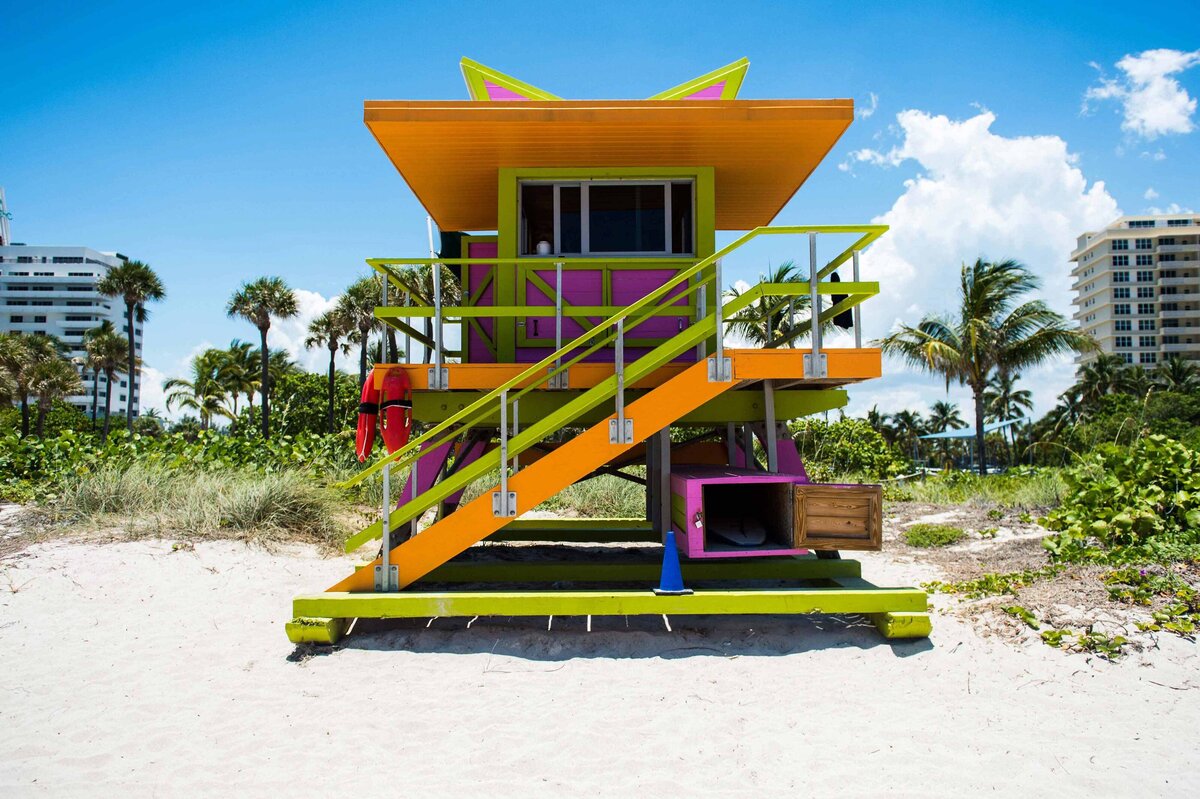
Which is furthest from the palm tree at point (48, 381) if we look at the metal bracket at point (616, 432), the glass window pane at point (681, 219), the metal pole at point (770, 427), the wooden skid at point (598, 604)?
the metal pole at point (770, 427)

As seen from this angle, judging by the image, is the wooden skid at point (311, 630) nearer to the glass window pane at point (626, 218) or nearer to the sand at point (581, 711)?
the sand at point (581, 711)

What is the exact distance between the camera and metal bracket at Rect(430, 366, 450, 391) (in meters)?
6.92

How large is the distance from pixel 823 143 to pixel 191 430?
6248 cm

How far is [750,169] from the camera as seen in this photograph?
8422 millimetres

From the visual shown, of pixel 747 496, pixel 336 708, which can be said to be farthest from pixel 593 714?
pixel 747 496

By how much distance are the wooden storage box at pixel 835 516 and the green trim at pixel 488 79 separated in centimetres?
642

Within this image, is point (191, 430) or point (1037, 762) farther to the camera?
point (191, 430)

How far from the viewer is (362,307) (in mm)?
36125

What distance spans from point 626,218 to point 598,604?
4.44 metres

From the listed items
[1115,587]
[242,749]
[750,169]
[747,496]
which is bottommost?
[242,749]

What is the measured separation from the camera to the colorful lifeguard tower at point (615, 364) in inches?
245

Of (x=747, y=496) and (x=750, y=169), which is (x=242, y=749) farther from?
(x=750, y=169)

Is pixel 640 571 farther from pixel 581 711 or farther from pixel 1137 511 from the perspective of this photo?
pixel 1137 511

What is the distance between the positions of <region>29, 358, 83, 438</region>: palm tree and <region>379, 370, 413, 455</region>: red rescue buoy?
147ft
